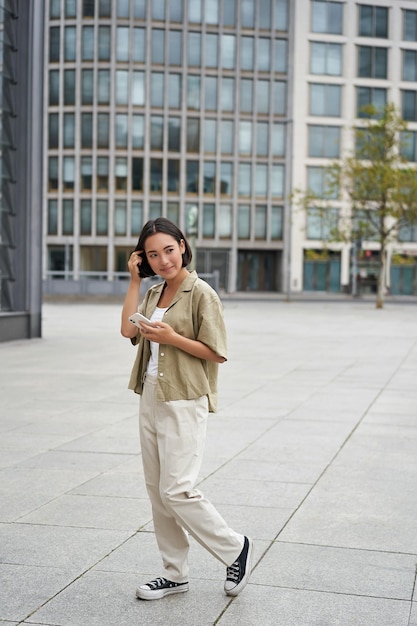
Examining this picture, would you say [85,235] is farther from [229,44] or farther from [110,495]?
[110,495]

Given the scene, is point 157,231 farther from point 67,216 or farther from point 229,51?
point 229,51

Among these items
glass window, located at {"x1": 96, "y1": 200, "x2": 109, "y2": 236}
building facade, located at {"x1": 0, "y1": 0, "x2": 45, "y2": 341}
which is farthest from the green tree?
glass window, located at {"x1": 96, "y1": 200, "x2": 109, "y2": 236}

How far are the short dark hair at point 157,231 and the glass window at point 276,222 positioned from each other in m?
74.7

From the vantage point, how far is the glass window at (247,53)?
78.5 metres

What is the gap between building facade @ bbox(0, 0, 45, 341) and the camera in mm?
21234

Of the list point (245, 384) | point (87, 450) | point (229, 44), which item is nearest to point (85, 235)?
point (229, 44)

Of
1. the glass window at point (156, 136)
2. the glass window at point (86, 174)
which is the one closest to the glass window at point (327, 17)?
the glass window at point (156, 136)

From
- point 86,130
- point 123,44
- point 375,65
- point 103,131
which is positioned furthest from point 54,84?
point 375,65

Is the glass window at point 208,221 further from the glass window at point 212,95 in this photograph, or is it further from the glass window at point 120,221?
the glass window at point 212,95

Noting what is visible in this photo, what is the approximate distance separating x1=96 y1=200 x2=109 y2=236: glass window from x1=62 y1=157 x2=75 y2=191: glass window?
2.56 metres

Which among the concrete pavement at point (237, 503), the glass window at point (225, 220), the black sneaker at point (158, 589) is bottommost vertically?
the concrete pavement at point (237, 503)

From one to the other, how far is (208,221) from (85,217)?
9.49 m

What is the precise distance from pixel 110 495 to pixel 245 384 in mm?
7307

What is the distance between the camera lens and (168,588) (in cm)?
445
